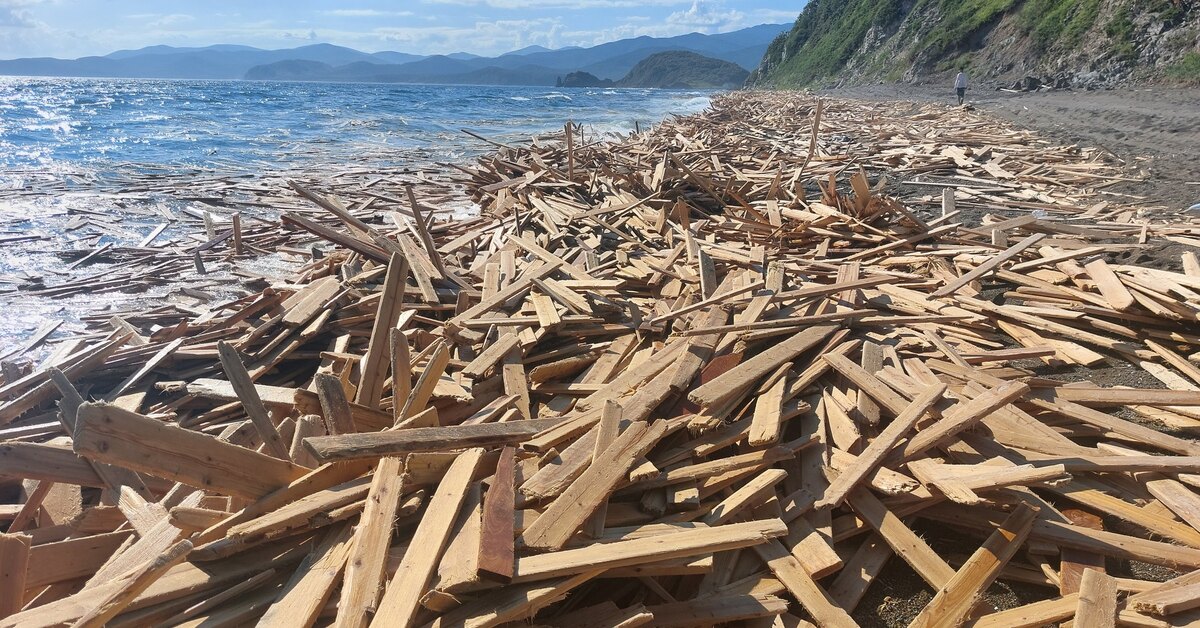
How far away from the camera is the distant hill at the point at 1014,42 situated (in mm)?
22705

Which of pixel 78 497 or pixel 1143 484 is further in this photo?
pixel 78 497

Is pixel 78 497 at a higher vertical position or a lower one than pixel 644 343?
lower

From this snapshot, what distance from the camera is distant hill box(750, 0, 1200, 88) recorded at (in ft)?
74.5

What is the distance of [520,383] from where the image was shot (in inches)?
136

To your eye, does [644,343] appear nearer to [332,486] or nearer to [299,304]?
[332,486]

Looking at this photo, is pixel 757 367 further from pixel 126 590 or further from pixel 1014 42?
pixel 1014 42

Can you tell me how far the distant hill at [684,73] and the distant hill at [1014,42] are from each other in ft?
250

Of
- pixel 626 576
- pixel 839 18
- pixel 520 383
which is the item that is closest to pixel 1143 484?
pixel 626 576

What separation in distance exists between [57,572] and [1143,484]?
4.37 meters

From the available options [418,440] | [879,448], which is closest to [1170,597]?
[879,448]

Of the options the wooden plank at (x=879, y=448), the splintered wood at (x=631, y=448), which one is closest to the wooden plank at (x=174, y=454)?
the splintered wood at (x=631, y=448)

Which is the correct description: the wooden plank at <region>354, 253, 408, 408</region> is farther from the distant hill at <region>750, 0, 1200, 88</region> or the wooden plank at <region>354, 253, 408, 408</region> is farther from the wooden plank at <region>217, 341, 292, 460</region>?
the distant hill at <region>750, 0, 1200, 88</region>

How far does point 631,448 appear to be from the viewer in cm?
257

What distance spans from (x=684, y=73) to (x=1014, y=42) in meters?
124
